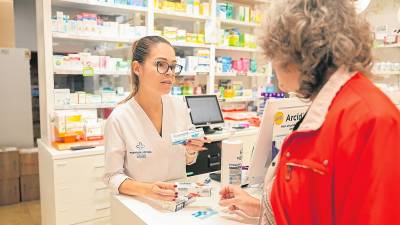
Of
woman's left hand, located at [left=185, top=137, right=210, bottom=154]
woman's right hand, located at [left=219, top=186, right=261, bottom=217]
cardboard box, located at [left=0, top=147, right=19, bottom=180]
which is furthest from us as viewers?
cardboard box, located at [left=0, top=147, right=19, bottom=180]

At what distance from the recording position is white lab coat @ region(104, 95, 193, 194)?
1.73 m

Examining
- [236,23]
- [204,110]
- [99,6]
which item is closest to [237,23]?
[236,23]

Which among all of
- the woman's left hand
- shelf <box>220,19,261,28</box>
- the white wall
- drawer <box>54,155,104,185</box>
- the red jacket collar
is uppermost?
the white wall

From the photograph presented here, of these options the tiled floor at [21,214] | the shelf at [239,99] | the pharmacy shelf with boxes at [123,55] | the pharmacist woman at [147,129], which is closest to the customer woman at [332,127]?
the pharmacist woman at [147,129]

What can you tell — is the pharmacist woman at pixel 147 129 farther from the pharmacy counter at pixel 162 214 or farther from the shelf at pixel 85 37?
the shelf at pixel 85 37

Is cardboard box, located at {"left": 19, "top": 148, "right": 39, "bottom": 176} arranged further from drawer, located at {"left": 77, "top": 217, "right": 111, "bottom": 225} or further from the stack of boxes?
drawer, located at {"left": 77, "top": 217, "right": 111, "bottom": 225}

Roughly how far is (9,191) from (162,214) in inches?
141

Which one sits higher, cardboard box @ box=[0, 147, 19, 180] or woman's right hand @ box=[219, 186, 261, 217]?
woman's right hand @ box=[219, 186, 261, 217]

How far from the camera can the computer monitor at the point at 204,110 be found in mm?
3320

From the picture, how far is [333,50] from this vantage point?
79 cm

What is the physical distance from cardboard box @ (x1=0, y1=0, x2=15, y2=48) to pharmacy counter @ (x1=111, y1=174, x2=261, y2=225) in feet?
13.5

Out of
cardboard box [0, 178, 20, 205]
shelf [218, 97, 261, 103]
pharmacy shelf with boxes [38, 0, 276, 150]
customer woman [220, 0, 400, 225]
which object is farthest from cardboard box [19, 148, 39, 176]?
customer woman [220, 0, 400, 225]

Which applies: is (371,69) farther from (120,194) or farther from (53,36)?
(53,36)

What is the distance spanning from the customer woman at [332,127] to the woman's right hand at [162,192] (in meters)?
0.61
